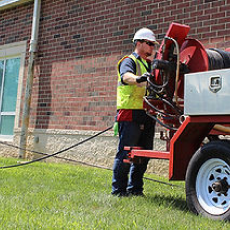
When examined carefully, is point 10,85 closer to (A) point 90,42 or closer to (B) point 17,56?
(B) point 17,56

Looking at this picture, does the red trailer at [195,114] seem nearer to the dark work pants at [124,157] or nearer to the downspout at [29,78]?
the dark work pants at [124,157]

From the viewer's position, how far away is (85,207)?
394 cm

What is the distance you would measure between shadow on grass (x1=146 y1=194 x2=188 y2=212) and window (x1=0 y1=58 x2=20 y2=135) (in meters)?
6.55

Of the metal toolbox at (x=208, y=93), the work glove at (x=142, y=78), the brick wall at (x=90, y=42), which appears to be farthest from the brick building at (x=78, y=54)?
the metal toolbox at (x=208, y=93)

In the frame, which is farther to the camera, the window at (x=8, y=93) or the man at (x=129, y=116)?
the window at (x=8, y=93)

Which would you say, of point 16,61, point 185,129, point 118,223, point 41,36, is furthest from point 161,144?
point 16,61

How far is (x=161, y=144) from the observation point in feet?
23.1

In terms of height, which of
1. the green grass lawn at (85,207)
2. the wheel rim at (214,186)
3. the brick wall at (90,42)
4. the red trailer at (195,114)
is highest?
the brick wall at (90,42)

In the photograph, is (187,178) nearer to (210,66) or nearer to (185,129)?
(185,129)

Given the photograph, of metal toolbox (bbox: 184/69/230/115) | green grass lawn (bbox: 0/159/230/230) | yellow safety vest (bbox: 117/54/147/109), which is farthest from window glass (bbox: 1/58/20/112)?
metal toolbox (bbox: 184/69/230/115)

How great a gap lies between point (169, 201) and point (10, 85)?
733 centimetres

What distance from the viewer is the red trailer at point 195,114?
339cm

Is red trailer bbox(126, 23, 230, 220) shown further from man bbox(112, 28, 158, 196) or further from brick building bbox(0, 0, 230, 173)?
brick building bbox(0, 0, 230, 173)

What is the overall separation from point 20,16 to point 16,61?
117 centimetres
